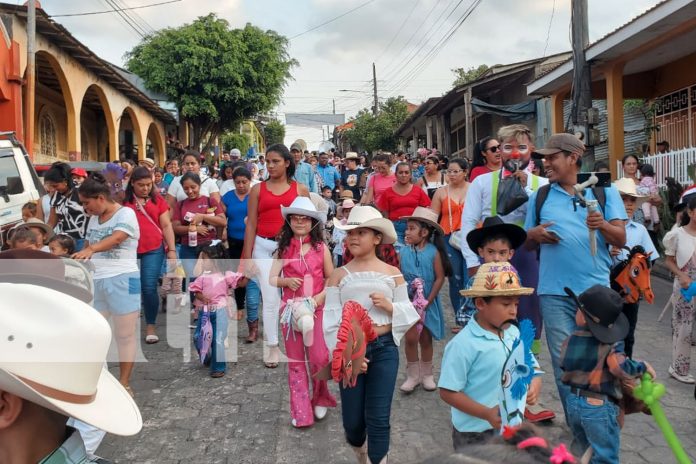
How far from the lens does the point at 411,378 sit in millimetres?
5469

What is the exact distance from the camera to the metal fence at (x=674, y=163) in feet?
36.4

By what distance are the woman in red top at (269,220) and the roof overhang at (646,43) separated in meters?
7.46

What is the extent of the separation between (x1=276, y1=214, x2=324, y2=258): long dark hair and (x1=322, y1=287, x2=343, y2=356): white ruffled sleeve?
106 cm

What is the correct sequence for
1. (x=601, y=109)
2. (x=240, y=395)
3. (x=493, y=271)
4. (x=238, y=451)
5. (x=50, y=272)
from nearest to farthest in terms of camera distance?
(x=493, y=271)
(x=50, y=272)
(x=238, y=451)
(x=240, y=395)
(x=601, y=109)

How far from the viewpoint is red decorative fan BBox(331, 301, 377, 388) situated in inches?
135

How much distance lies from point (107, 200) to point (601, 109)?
56.0 feet

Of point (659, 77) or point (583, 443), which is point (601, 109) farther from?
point (583, 443)

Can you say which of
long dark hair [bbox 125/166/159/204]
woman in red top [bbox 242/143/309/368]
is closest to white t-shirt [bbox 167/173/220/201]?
long dark hair [bbox 125/166/159/204]

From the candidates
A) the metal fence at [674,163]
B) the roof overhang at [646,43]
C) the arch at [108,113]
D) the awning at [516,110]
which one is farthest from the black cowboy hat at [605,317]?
the arch at [108,113]

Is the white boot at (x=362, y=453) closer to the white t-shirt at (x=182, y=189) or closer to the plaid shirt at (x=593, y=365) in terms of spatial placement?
the plaid shirt at (x=593, y=365)

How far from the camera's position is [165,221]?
264 inches

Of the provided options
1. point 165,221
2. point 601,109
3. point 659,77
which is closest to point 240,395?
point 165,221

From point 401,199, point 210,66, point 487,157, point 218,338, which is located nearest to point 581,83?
point 401,199

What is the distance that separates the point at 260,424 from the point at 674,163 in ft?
32.0
